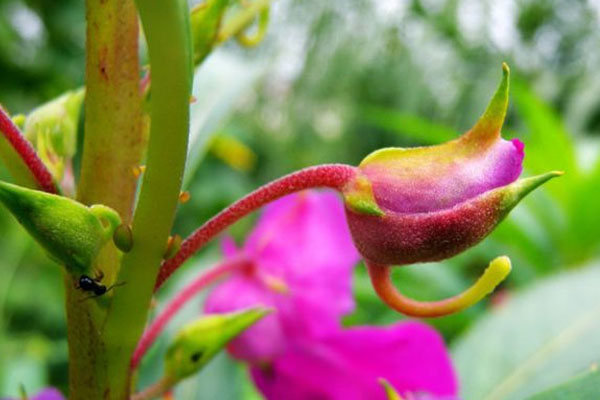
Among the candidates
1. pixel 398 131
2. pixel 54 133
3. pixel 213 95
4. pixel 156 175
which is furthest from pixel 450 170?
pixel 398 131

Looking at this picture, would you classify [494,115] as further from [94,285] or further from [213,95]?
[213,95]

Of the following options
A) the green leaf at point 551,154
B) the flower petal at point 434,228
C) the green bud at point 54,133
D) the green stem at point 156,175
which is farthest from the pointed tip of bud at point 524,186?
the green leaf at point 551,154

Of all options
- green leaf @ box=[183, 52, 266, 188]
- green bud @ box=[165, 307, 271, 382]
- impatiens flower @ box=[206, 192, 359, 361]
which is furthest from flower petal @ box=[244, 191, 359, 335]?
green bud @ box=[165, 307, 271, 382]

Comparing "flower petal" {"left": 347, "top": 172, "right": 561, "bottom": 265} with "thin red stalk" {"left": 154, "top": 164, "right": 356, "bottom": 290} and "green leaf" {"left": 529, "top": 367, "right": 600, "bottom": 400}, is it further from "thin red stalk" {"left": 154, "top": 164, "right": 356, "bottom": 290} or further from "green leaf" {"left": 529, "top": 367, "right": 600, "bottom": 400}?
"green leaf" {"left": 529, "top": 367, "right": 600, "bottom": 400}

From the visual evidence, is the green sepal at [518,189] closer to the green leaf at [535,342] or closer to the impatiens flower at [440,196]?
the impatiens flower at [440,196]

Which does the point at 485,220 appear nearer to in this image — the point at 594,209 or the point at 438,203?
the point at 438,203

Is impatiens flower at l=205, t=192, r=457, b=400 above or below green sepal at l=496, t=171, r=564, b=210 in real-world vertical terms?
below
